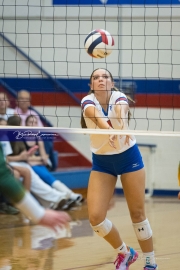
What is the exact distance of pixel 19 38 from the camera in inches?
471

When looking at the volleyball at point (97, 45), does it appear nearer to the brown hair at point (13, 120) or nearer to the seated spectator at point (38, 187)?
the brown hair at point (13, 120)

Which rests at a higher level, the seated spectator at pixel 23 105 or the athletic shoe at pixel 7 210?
the seated spectator at pixel 23 105

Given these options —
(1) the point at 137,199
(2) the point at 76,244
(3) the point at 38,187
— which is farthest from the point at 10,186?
(3) the point at 38,187

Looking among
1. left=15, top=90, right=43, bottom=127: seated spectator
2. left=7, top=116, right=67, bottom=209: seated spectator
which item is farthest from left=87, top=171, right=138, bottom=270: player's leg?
left=15, top=90, right=43, bottom=127: seated spectator

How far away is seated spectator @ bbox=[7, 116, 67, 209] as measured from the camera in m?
9.98

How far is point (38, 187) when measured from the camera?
10.0 m

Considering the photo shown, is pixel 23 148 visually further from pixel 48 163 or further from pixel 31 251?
pixel 31 251

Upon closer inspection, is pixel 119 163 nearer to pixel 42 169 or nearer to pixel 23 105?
pixel 42 169

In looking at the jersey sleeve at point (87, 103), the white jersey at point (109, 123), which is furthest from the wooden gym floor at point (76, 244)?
the jersey sleeve at point (87, 103)

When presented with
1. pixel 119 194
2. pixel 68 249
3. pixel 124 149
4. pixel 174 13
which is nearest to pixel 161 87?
pixel 174 13

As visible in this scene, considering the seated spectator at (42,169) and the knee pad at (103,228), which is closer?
the knee pad at (103,228)

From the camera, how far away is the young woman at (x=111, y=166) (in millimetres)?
5883

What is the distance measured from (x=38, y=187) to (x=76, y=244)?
8.42ft

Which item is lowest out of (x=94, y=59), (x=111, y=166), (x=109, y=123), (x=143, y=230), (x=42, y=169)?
(x=42, y=169)
